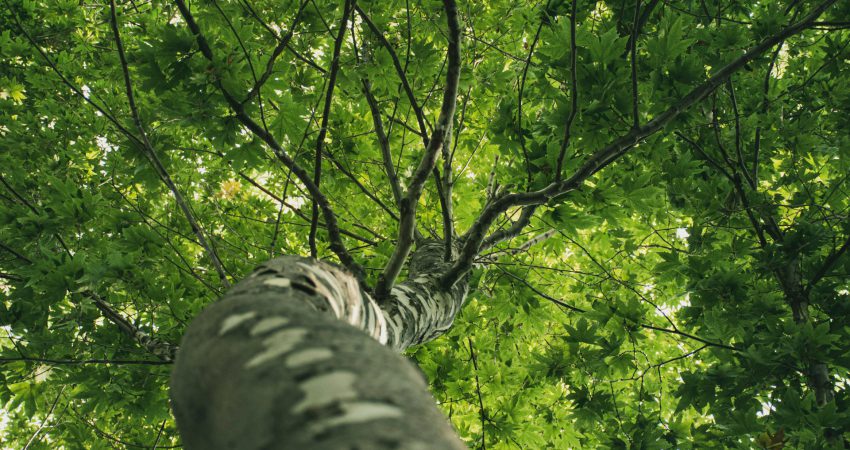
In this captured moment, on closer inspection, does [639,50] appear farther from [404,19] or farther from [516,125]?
[404,19]

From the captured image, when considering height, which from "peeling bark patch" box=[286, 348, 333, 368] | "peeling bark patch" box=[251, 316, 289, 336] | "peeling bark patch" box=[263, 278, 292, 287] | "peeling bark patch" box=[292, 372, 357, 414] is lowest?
"peeling bark patch" box=[292, 372, 357, 414]

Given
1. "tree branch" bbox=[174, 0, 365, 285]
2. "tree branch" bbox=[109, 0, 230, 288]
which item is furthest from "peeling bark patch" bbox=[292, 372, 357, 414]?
"tree branch" bbox=[109, 0, 230, 288]

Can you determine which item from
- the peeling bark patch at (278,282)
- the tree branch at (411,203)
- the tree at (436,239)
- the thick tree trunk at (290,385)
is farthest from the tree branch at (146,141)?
the thick tree trunk at (290,385)

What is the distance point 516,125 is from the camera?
262cm

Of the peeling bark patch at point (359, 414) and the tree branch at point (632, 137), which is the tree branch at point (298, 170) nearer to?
the tree branch at point (632, 137)

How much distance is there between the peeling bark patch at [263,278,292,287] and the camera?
0.86 m

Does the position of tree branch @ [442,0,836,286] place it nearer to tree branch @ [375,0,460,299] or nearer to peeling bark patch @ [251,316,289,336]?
tree branch @ [375,0,460,299]

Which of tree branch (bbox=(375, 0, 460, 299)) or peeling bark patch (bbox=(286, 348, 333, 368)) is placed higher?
tree branch (bbox=(375, 0, 460, 299))

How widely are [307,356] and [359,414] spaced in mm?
117

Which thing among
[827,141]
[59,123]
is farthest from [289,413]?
[59,123]

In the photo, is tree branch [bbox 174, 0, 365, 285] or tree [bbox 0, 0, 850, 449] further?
tree branch [bbox 174, 0, 365, 285]

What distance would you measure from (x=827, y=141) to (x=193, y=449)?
12.0ft

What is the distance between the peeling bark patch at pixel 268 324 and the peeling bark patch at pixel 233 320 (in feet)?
0.10

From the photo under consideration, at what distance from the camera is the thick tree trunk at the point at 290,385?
1.51 feet
